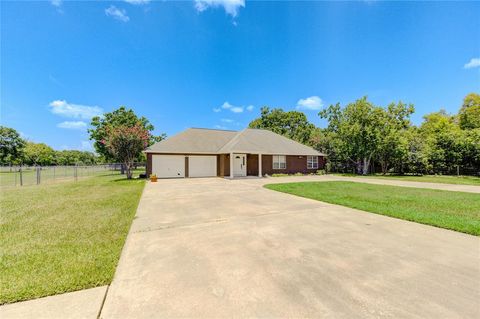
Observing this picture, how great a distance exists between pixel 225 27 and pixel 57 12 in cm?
959

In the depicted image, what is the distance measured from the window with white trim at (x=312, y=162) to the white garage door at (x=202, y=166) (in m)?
10.7

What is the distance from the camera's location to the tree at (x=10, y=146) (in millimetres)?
48741

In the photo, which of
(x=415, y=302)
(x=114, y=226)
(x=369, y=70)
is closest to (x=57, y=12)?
(x=114, y=226)

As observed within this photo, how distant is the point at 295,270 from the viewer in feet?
9.86

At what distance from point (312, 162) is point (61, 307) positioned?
23797 millimetres

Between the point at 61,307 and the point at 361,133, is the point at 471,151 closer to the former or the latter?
the point at 361,133

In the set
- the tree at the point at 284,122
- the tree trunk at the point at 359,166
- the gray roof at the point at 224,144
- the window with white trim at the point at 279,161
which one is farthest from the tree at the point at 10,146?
the tree trunk at the point at 359,166

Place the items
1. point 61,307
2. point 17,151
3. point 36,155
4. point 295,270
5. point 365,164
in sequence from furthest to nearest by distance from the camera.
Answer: point 36,155 → point 17,151 → point 365,164 → point 295,270 → point 61,307

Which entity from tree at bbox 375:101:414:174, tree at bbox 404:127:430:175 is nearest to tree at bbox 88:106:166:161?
tree at bbox 375:101:414:174

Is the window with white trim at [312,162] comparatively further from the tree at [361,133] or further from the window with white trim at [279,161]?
the tree at [361,133]

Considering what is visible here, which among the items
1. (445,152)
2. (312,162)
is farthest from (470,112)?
(312,162)

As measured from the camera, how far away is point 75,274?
2867mm

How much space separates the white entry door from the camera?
65.1ft

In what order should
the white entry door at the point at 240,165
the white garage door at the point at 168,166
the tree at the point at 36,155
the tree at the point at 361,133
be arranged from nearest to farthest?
the white garage door at the point at 168,166, the white entry door at the point at 240,165, the tree at the point at 361,133, the tree at the point at 36,155
